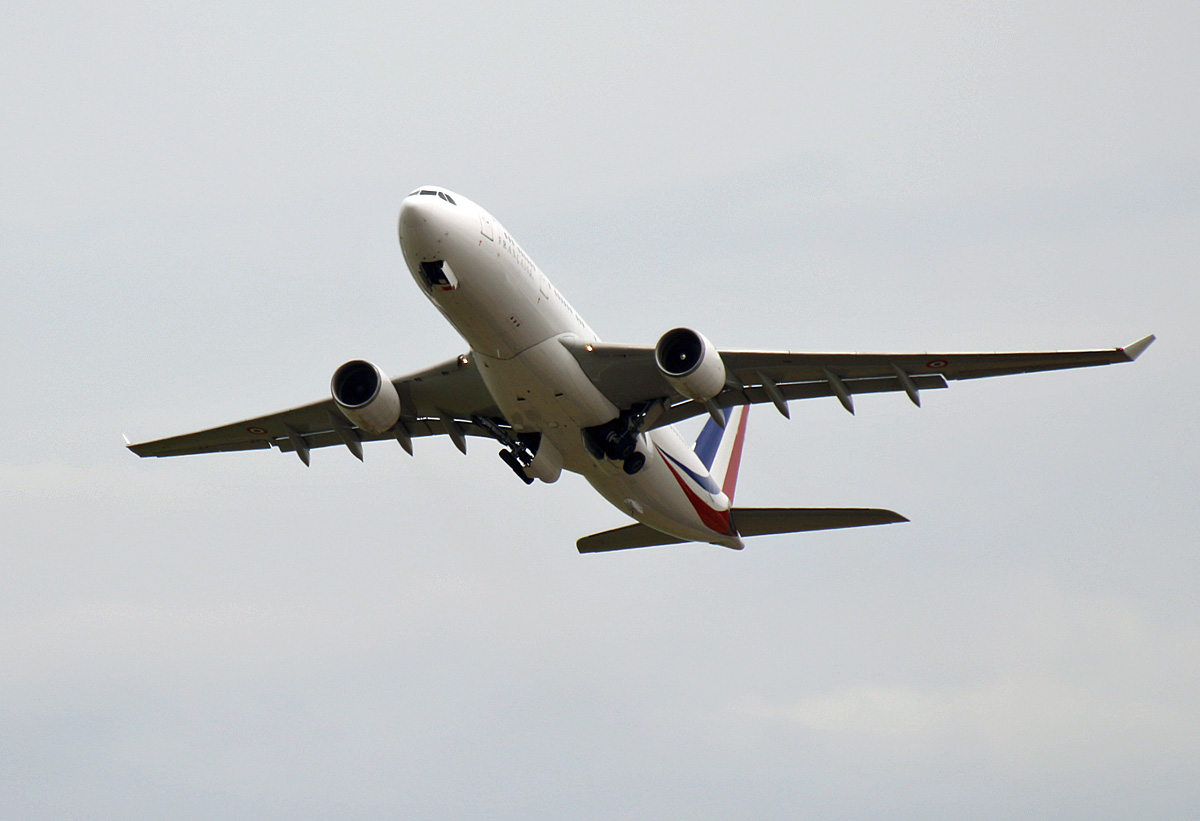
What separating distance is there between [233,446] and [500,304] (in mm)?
10071

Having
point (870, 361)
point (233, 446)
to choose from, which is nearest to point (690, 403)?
point (870, 361)

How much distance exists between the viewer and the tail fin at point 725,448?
34531 millimetres

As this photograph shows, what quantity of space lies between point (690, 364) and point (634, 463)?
11.1 feet

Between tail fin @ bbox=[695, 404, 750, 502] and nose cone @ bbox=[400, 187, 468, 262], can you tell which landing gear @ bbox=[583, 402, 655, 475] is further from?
tail fin @ bbox=[695, 404, 750, 502]

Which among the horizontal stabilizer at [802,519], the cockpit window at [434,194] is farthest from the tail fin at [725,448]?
the cockpit window at [434,194]

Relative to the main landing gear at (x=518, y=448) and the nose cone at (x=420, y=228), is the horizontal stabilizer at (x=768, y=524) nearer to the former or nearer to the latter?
the main landing gear at (x=518, y=448)

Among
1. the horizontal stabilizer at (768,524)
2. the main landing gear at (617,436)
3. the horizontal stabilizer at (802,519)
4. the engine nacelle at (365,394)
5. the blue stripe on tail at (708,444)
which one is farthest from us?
the blue stripe on tail at (708,444)

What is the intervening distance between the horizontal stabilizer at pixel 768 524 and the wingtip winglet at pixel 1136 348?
6.80m

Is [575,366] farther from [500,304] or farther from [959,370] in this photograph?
[959,370]

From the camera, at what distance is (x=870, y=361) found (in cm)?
2525

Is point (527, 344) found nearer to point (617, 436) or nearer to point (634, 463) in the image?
point (617, 436)

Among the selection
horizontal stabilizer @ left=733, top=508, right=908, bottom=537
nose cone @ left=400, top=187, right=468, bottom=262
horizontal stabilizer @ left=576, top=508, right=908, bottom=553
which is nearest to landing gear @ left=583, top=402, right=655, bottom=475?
horizontal stabilizer @ left=576, top=508, right=908, bottom=553

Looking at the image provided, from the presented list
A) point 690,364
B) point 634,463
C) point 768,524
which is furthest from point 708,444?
point 690,364

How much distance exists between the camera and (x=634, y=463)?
27172 millimetres
